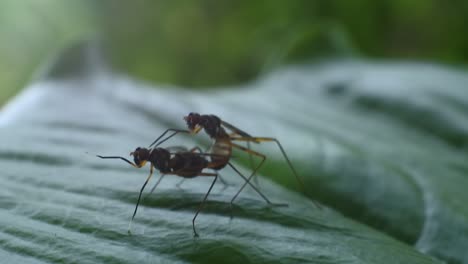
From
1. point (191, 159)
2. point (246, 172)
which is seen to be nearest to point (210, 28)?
point (246, 172)

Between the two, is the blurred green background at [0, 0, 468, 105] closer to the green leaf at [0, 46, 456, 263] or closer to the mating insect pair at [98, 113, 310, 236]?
the green leaf at [0, 46, 456, 263]

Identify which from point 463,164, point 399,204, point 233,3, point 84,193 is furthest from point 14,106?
point 233,3

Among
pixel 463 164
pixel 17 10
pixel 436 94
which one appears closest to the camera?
pixel 463 164

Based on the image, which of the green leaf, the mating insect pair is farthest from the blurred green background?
the mating insect pair

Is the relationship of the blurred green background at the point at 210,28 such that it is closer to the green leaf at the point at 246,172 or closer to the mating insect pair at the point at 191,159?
the green leaf at the point at 246,172

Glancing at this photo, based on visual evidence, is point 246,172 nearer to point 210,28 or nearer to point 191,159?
point 191,159

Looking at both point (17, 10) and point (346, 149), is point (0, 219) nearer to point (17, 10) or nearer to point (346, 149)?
point (346, 149)

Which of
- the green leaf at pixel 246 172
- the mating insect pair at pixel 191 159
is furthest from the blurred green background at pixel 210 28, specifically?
the mating insect pair at pixel 191 159
